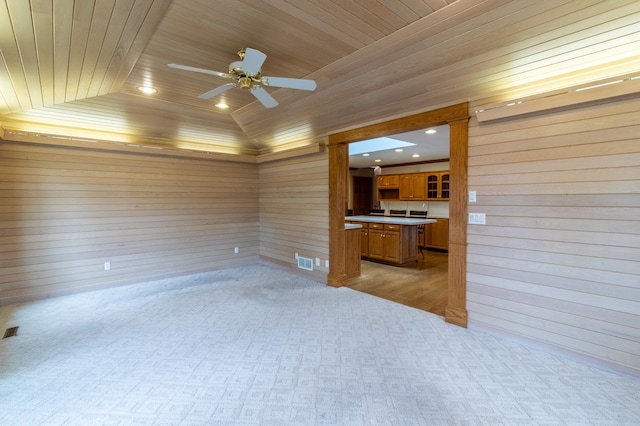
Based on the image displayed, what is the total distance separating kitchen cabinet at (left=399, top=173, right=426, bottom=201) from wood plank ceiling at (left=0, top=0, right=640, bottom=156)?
4636 mm

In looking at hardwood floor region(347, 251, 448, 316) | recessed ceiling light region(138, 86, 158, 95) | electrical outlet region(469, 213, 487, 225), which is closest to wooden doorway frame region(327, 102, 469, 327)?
electrical outlet region(469, 213, 487, 225)

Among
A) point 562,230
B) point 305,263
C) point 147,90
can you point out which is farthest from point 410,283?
point 147,90

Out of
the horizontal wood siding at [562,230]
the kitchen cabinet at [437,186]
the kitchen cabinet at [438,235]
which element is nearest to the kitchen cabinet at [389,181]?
the kitchen cabinet at [437,186]

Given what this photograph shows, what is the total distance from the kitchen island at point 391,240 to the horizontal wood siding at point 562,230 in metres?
2.64

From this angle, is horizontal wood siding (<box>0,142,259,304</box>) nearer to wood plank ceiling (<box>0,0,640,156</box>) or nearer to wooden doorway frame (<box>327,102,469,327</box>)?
wood plank ceiling (<box>0,0,640,156</box>)

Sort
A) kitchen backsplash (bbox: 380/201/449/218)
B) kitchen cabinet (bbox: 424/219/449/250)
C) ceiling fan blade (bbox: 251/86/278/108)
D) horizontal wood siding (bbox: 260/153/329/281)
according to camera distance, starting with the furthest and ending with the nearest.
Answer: kitchen backsplash (bbox: 380/201/449/218) → kitchen cabinet (bbox: 424/219/449/250) → horizontal wood siding (bbox: 260/153/329/281) → ceiling fan blade (bbox: 251/86/278/108)

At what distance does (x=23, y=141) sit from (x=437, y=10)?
4929 millimetres

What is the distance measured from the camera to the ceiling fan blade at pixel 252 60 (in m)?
1.96

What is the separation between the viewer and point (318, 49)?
2625 mm

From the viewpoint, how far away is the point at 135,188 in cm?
461

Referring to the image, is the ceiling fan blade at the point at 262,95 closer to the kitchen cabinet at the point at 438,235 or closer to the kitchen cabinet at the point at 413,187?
the kitchen cabinet at the point at 438,235

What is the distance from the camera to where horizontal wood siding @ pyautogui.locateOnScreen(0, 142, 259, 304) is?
12.4 feet

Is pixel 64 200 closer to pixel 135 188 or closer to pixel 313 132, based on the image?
pixel 135 188

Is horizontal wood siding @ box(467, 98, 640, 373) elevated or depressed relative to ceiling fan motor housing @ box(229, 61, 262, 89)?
depressed
